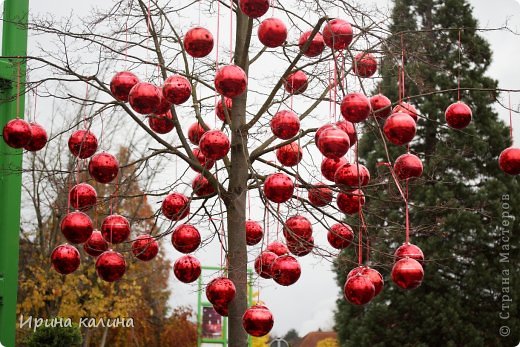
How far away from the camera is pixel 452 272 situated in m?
11.6

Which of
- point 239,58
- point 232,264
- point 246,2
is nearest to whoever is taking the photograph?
point 246,2

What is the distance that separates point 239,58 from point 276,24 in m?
1.02

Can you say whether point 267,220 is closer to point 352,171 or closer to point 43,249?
point 352,171

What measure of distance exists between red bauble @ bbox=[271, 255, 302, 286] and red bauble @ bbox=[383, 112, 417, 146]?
96cm

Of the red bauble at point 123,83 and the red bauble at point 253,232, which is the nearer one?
the red bauble at point 123,83

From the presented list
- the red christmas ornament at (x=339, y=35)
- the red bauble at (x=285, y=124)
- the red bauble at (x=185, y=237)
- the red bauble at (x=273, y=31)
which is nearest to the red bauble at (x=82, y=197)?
the red bauble at (x=185, y=237)

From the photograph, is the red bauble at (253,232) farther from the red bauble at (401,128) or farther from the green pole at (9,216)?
the green pole at (9,216)

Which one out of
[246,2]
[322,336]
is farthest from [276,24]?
[322,336]

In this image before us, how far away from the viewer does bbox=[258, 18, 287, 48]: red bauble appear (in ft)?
13.6

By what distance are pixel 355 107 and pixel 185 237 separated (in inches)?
51.1

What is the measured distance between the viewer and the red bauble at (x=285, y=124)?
4250 mm

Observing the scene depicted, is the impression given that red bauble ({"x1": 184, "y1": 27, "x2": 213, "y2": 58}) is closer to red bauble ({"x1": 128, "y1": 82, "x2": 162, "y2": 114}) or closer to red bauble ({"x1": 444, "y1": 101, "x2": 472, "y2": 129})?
red bauble ({"x1": 128, "y1": 82, "x2": 162, "y2": 114})

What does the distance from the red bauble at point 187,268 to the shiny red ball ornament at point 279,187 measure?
2.10 feet

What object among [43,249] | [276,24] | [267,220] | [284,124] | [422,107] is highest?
[422,107]
